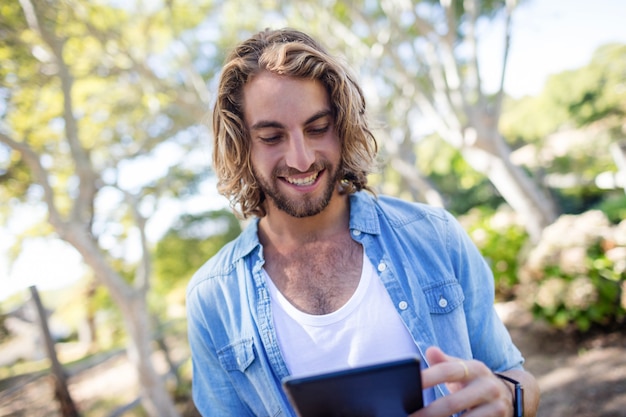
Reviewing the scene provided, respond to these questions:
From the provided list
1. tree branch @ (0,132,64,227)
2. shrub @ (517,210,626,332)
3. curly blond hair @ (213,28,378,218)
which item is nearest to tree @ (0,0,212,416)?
tree branch @ (0,132,64,227)

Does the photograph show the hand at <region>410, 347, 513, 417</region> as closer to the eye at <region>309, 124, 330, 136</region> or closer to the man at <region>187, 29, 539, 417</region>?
the man at <region>187, 29, 539, 417</region>

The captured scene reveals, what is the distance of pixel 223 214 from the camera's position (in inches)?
563

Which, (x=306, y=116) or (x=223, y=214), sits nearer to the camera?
(x=306, y=116)

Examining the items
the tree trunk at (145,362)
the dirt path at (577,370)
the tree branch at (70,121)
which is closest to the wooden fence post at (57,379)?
the tree trunk at (145,362)

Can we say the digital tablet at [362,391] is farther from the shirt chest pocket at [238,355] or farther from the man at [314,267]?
the shirt chest pocket at [238,355]

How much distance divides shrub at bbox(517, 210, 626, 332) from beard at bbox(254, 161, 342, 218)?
3.94 meters

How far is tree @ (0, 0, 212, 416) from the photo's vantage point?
4.27 metres

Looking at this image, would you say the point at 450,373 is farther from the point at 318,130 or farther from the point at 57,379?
the point at 57,379

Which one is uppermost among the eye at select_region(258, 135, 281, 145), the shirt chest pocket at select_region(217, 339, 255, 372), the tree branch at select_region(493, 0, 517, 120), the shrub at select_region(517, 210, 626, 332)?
the tree branch at select_region(493, 0, 517, 120)

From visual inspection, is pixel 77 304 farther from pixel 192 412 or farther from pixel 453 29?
pixel 453 29

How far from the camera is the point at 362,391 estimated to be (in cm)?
99

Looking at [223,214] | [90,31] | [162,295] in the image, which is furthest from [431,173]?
[90,31]

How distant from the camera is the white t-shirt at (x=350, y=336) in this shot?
4.50 feet

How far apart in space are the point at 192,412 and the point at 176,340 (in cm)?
212
